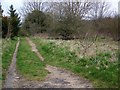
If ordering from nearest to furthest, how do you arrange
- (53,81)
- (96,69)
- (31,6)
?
(53,81), (96,69), (31,6)

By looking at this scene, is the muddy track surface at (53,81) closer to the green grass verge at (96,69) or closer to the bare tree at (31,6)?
the green grass verge at (96,69)

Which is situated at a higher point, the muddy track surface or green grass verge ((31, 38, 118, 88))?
green grass verge ((31, 38, 118, 88))

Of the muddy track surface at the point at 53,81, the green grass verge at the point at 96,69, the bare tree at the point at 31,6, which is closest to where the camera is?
the muddy track surface at the point at 53,81

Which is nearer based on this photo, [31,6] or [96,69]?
[96,69]

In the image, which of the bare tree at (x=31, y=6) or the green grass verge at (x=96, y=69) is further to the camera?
the bare tree at (x=31, y=6)

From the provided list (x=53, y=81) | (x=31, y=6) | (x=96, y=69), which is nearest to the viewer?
(x=53, y=81)

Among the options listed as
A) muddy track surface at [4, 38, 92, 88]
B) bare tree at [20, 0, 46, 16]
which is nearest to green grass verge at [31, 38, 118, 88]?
muddy track surface at [4, 38, 92, 88]

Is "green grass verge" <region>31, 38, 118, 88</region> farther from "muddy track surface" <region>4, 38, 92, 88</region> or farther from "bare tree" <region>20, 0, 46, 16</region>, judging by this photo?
"bare tree" <region>20, 0, 46, 16</region>

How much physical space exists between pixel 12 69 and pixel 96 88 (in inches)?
163

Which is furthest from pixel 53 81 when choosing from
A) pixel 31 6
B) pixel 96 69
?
pixel 31 6

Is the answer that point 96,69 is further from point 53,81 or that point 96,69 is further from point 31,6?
point 31,6

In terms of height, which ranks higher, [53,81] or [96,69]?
[96,69]

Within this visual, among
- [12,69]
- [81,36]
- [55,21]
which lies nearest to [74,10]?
[55,21]

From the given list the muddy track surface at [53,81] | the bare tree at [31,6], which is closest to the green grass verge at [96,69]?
the muddy track surface at [53,81]
